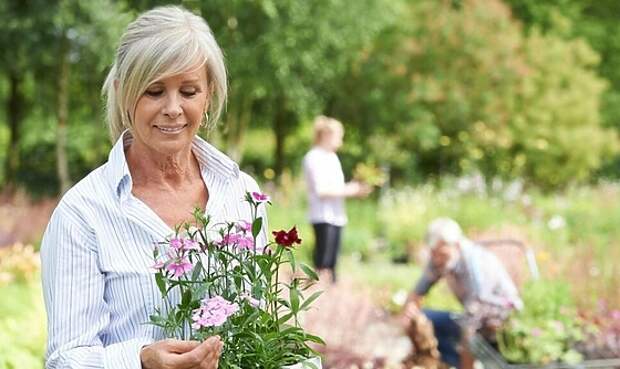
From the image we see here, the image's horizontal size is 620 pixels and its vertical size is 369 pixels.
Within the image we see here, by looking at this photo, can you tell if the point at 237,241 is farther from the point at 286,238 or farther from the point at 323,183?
the point at 323,183

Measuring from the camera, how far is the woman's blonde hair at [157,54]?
1776 millimetres

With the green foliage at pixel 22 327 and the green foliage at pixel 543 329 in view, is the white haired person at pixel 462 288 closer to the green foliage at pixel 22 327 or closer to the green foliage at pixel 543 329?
the green foliage at pixel 543 329

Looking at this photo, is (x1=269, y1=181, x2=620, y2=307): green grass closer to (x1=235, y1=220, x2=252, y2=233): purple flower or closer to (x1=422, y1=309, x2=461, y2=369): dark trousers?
(x1=422, y1=309, x2=461, y2=369): dark trousers

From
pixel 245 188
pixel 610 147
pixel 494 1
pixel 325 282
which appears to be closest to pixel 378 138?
pixel 494 1

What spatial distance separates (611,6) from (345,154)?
24.9 feet

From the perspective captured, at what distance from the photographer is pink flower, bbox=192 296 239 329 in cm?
168

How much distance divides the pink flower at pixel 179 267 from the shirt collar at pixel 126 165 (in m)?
0.19

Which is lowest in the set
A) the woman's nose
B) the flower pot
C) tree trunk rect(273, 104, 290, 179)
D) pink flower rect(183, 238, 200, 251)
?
tree trunk rect(273, 104, 290, 179)

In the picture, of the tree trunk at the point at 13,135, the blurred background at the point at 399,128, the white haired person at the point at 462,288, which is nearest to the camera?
the white haired person at the point at 462,288

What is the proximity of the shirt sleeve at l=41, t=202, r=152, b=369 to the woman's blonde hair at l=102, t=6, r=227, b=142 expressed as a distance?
0.76ft

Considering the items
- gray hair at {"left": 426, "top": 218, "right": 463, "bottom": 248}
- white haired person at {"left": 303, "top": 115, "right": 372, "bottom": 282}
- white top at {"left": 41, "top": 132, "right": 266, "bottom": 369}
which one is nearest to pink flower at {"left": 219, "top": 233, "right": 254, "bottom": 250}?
white top at {"left": 41, "top": 132, "right": 266, "bottom": 369}

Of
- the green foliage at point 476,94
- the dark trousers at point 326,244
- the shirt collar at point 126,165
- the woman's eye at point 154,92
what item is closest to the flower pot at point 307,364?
the shirt collar at point 126,165

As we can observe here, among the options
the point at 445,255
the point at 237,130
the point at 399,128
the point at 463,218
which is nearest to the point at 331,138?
the point at 445,255

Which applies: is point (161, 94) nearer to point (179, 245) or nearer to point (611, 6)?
point (179, 245)
